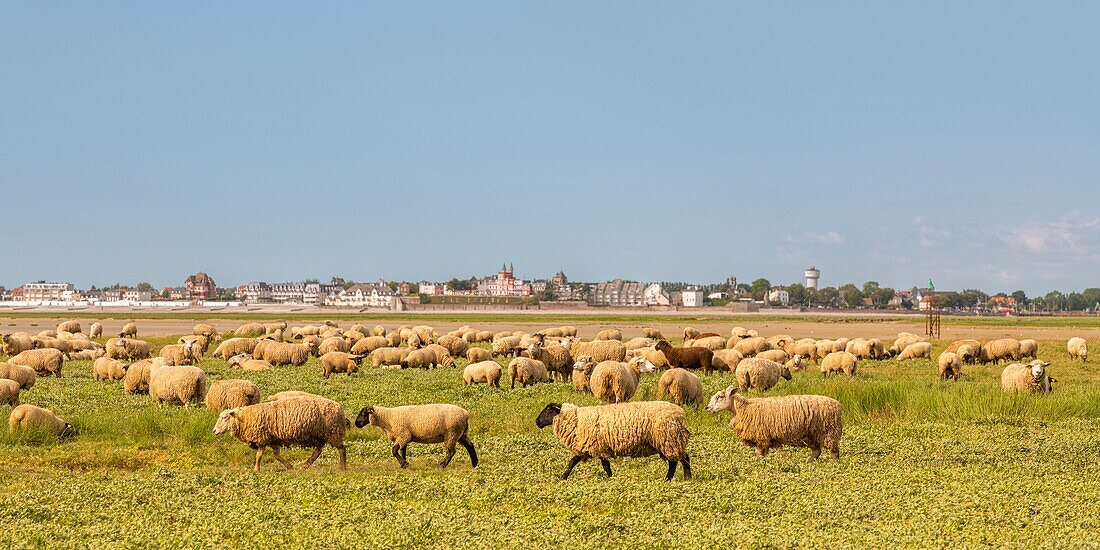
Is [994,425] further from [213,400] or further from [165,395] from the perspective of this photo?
[165,395]

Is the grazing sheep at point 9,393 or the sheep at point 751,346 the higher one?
the sheep at point 751,346

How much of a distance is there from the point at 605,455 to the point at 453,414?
260 cm

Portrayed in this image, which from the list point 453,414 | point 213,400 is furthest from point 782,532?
point 213,400

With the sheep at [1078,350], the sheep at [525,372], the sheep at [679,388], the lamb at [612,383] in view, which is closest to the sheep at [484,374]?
the sheep at [525,372]

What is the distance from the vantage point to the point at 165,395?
2255 centimetres

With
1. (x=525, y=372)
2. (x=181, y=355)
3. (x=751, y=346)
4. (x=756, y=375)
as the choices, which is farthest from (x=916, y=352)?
(x=181, y=355)

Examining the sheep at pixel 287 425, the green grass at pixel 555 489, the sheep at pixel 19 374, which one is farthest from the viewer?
the sheep at pixel 19 374

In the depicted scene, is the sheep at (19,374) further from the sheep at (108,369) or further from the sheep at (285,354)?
the sheep at (285,354)

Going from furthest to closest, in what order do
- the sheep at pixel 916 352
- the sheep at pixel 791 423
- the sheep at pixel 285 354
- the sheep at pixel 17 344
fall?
the sheep at pixel 916 352, the sheep at pixel 17 344, the sheep at pixel 285 354, the sheep at pixel 791 423

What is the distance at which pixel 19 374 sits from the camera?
24.6 metres

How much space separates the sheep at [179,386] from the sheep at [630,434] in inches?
475

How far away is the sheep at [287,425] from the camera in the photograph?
1458cm

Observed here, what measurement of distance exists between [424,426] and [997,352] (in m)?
30.2

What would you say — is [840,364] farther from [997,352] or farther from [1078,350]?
[1078,350]
